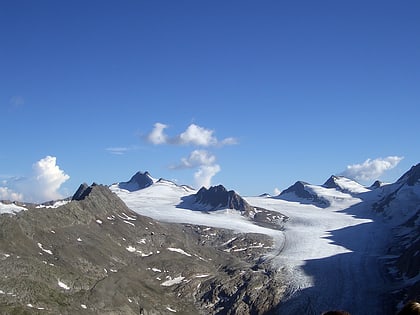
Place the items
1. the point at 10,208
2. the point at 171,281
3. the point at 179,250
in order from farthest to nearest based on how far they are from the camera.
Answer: the point at 179,250 < the point at 10,208 < the point at 171,281

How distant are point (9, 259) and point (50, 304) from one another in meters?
20.7

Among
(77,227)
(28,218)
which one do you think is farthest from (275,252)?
(28,218)

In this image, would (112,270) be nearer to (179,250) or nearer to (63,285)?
(63,285)

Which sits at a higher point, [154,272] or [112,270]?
[112,270]

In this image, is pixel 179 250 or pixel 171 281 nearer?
pixel 171 281

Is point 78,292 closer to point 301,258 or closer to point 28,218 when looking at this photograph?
point 28,218

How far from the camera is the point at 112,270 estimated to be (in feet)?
447

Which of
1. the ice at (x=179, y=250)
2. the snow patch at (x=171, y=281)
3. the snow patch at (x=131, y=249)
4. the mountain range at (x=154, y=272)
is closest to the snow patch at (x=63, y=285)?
the mountain range at (x=154, y=272)

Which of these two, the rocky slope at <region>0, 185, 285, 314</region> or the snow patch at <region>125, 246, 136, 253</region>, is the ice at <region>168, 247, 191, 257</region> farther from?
the snow patch at <region>125, 246, 136, 253</region>

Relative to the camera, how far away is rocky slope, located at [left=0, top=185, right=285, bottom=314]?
348ft

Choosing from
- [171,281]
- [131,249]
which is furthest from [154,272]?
[131,249]

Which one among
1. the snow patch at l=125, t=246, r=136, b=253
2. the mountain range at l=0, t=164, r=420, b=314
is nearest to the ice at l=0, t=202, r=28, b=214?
the mountain range at l=0, t=164, r=420, b=314

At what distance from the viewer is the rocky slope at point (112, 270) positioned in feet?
348

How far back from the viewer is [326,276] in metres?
152
